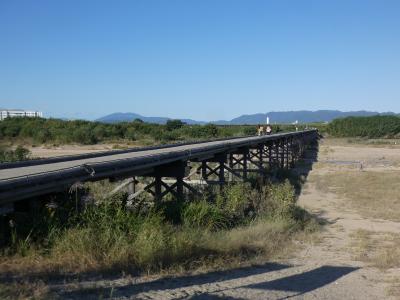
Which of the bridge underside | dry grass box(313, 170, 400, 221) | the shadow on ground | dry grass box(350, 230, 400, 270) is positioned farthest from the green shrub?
dry grass box(313, 170, 400, 221)

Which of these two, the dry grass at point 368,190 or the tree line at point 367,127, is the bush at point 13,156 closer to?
the dry grass at point 368,190

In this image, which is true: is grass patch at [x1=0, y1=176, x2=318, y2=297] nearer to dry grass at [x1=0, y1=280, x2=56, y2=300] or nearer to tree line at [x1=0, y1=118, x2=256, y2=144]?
dry grass at [x1=0, y1=280, x2=56, y2=300]

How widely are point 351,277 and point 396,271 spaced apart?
1.04 metres

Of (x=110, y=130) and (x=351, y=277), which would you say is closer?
(x=351, y=277)

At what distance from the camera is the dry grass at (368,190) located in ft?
61.1

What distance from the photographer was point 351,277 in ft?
25.6

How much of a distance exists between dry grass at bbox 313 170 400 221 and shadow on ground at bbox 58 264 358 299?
9693mm

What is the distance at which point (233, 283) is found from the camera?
6.55 m

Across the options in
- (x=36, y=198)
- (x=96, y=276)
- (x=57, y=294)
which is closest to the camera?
(x=57, y=294)

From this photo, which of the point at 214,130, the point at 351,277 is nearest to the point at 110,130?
the point at 214,130

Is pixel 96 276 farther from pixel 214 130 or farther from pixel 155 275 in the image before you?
pixel 214 130

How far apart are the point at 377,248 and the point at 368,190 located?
14.1m

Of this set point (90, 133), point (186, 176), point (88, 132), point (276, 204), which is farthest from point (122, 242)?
point (88, 132)

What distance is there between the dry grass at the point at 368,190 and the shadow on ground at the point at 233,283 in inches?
382
